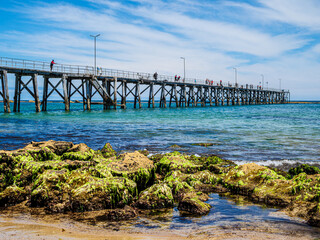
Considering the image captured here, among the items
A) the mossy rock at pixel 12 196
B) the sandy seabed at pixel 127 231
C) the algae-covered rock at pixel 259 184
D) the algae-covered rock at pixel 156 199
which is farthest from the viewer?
the algae-covered rock at pixel 259 184

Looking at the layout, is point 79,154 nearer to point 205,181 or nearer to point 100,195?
point 100,195

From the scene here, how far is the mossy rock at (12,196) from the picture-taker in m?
5.04

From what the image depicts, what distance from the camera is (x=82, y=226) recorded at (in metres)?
4.02

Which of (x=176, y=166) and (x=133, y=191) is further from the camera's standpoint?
(x=176, y=166)

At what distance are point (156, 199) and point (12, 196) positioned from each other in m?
2.46

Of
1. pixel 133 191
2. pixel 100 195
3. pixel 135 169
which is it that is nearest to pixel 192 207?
pixel 133 191

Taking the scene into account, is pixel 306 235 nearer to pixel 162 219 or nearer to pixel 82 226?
pixel 162 219

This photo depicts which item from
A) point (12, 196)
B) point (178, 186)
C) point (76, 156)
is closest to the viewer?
point (12, 196)

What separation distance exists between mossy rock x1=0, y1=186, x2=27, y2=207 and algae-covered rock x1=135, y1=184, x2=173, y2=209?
6.67 ft

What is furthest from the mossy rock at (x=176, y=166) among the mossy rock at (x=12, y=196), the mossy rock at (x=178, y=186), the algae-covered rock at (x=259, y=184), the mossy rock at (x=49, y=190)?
the mossy rock at (x=12, y=196)

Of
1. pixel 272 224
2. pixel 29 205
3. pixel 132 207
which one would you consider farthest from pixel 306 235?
pixel 29 205

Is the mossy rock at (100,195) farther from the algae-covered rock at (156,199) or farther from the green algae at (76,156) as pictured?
the green algae at (76,156)

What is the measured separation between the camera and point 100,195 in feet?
15.7

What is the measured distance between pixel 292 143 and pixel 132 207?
30.3 ft
